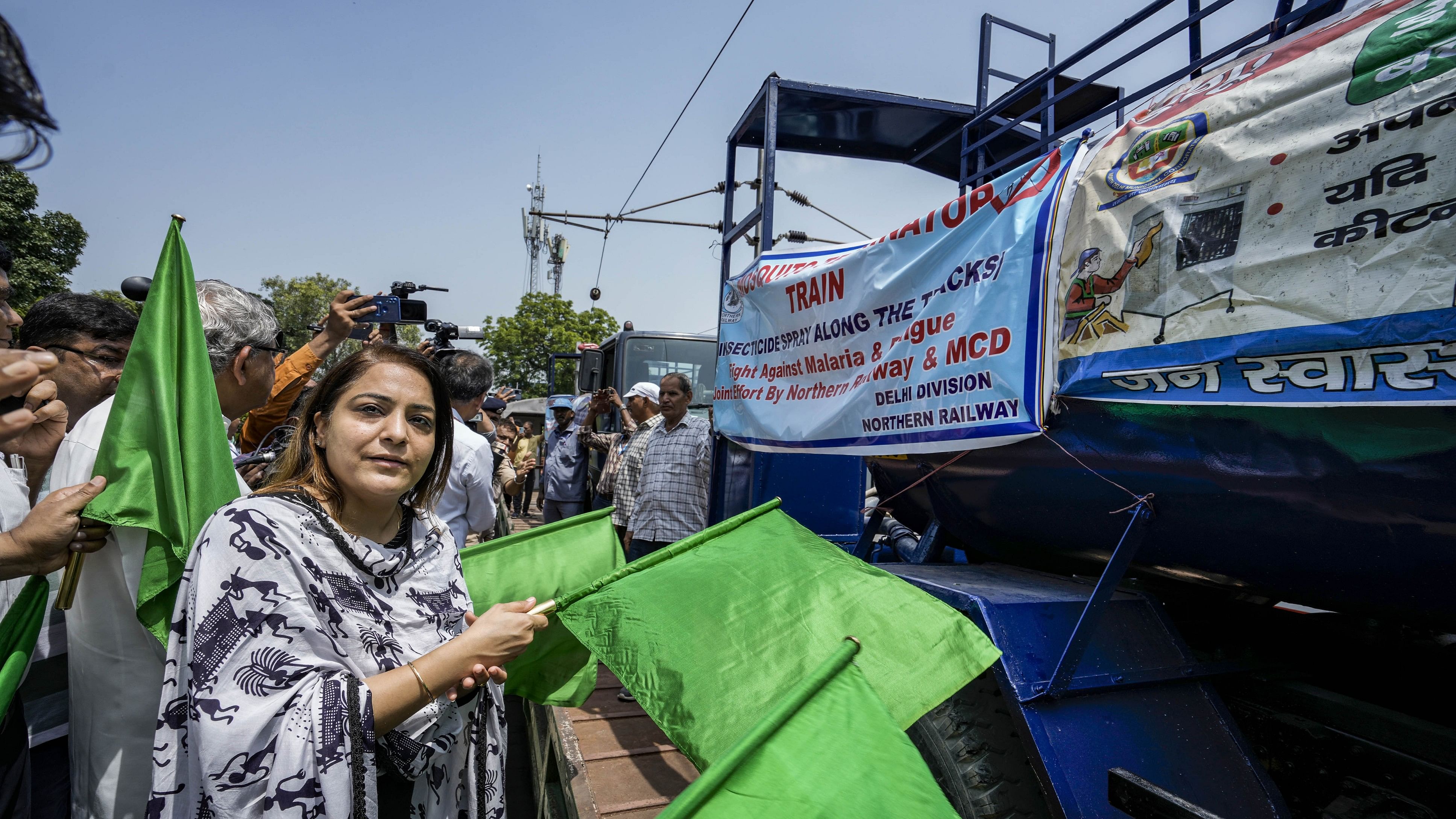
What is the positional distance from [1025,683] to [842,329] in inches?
50.4

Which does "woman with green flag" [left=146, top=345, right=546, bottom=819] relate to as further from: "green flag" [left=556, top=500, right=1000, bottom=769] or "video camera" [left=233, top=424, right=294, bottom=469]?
"video camera" [left=233, top=424, right=294, bottom=469]

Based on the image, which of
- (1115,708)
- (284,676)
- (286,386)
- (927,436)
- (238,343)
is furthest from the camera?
(286,386)

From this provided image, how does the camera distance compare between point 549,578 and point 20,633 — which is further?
point 549,578

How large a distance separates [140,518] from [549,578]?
1076mm

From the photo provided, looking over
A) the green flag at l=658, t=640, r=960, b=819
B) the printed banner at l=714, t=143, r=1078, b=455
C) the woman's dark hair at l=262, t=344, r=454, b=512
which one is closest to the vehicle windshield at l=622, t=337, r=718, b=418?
the printed banner at l=714, t=143, r=1078, b=455

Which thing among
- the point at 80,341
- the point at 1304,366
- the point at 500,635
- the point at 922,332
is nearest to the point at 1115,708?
the point at 1304,366

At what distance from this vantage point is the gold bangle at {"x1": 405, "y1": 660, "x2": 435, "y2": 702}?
4.26ft

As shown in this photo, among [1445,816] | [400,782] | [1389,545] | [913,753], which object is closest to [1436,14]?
[1389,545]

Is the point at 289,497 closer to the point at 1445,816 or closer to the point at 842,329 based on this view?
the point at 842,329

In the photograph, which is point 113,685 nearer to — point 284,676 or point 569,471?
point 284,676

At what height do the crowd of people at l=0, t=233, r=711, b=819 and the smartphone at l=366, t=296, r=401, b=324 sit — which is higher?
the smartphone at l=366, t=296, r=401, b=324

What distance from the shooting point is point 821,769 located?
3.52ft

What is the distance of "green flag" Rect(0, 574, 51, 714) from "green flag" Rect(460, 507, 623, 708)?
2.85ft

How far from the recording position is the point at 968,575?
7.97ft
